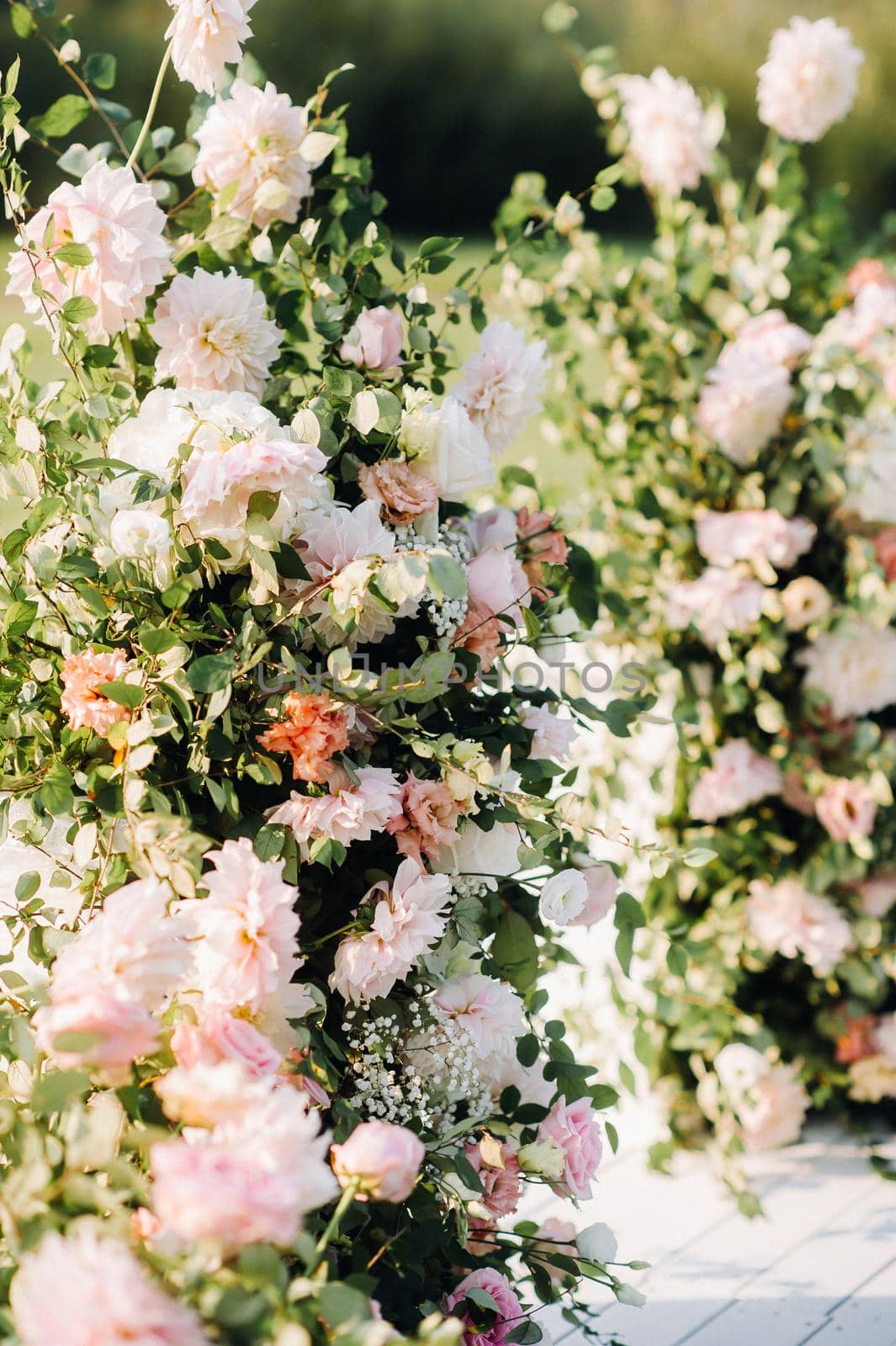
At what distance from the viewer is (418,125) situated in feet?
17.6

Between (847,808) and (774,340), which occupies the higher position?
(774,340)

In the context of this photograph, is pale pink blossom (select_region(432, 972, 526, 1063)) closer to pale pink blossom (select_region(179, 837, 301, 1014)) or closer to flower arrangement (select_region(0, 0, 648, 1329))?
flower arrangement (select_region(0, 0, 648, 1329))

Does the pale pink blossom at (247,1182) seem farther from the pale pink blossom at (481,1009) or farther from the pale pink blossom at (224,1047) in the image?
the pale pink blossom at (481,1009)

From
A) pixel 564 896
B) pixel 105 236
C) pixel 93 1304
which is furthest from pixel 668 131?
pixel 93 1304

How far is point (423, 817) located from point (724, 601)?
0.79m

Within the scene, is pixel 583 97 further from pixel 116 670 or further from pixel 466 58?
pixel 116 670

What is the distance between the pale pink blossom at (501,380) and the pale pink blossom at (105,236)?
27 cm

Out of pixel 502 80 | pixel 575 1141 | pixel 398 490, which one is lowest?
pixel 575 1141

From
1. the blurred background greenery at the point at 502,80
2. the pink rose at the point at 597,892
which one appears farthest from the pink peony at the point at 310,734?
the blurred background greenery at the point at 502,80

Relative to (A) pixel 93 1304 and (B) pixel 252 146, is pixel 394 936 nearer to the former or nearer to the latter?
(A) pixel 93 1304

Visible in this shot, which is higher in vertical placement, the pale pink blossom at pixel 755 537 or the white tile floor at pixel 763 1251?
the pale pink blossom at pixel 755 537

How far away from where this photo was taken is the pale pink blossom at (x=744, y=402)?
1539 millimetres

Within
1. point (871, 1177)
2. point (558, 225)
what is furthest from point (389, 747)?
point (871, 1177)

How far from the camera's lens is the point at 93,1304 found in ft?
1.81
